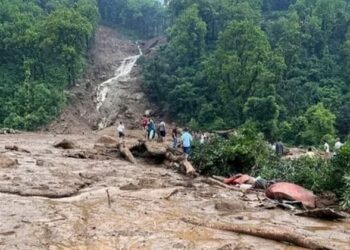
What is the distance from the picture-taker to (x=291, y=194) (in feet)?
46.0

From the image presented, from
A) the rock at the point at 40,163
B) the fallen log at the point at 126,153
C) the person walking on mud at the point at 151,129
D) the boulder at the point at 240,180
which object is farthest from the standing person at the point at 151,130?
the boulder at the point at 240,180

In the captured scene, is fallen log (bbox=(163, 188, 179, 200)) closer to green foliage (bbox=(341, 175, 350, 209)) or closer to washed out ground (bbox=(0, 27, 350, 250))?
washed out ground (bbox=(0, 27, 350, 250))

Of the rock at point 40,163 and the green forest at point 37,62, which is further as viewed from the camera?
the green forest at point 37,62

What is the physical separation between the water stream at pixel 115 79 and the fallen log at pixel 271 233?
40.8 m

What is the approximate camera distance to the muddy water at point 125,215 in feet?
30.7

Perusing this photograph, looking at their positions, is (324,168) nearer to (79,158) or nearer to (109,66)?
(79,158)

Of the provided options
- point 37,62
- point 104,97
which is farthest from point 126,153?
point 37,62

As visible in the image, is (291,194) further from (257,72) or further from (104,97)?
(104,97)

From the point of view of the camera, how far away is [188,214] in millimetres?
11984

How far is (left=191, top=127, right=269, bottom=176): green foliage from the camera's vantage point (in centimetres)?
1894

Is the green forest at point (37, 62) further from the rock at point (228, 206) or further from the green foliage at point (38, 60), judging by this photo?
the rock at point (228, 206)

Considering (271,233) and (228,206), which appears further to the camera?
(228,206)

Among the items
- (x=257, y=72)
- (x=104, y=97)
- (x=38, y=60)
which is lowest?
(x=104, y=97)

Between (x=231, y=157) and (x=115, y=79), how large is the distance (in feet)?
Result: 142
